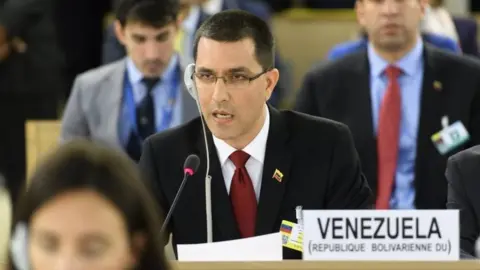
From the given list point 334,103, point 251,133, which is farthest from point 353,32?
point 251,133

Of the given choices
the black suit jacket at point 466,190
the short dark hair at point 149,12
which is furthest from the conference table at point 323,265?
the short dark hair at point 149,12

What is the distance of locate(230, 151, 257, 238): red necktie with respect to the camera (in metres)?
3.03

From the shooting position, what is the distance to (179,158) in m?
3.09

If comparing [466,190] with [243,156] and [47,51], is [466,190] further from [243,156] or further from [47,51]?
[47,51]

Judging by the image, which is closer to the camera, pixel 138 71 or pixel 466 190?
pixel 466 190

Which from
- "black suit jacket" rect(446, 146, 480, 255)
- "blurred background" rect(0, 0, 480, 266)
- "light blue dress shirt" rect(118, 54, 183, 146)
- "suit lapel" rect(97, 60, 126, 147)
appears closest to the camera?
"black suit jacket" rect(446, 146, 480, 255)

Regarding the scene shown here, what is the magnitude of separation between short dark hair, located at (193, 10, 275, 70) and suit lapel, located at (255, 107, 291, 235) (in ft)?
0.63

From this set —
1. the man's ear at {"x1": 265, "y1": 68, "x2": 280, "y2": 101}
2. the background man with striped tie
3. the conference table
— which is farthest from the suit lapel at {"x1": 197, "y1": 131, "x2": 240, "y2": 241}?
the background man with striped tie

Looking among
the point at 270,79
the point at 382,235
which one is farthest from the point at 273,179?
the point at 382,235

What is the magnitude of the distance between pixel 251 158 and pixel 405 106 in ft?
4.12

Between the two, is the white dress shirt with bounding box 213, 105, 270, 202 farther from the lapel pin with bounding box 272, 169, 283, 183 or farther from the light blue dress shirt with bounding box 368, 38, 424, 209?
the light blue dress shirt with bounding box 368, 38, 424, 209

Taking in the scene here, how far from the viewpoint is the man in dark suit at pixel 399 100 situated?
404 centimetres

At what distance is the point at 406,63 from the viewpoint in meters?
4.23

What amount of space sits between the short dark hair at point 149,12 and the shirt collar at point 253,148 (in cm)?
152
